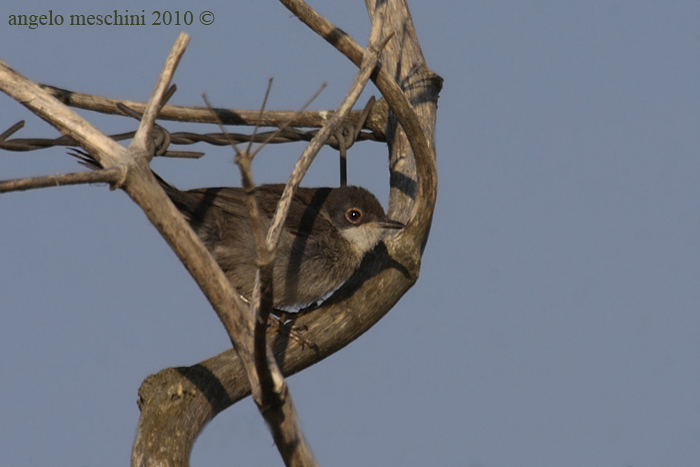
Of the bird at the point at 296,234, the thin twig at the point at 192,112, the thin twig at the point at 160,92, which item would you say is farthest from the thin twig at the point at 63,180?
the thin twig at the point at 192,112

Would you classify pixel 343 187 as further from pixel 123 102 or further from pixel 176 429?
pixel 176 429

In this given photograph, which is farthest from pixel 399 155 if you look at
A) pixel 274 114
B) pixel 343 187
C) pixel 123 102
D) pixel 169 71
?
pixel 169 71

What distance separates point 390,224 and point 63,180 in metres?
2.96

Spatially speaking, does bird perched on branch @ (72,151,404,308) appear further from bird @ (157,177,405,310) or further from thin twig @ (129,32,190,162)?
thin twig @ (129,32,190,162)

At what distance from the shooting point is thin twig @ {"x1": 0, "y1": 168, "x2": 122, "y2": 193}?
3.22m

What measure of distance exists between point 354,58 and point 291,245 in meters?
1.54

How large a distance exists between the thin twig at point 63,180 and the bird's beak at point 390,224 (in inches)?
107

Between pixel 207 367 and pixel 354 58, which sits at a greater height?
pixel 354 58

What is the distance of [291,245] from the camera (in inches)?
219

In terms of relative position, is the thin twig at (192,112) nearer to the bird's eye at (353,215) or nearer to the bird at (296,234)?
the bird at (296,234)

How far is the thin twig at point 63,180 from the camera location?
3.22m

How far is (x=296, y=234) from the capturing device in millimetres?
5676

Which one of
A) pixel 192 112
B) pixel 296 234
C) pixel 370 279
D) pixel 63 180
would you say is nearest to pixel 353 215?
pixel 296 234

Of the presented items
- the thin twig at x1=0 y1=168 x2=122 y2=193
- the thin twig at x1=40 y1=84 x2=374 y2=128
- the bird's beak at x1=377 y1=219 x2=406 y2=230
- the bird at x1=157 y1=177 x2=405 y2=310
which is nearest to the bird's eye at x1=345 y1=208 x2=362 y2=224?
the bird at x1=157 y1=177 x2=405 y2=310
